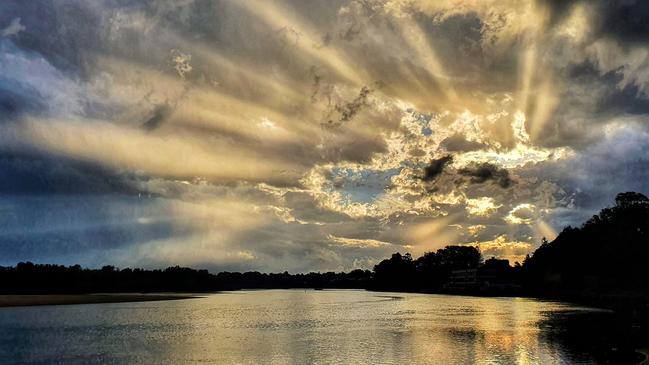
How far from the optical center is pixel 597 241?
195 meters

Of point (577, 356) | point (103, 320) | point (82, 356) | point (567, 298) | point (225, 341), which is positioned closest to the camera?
point (577, 356)

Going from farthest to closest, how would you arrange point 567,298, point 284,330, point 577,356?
point 567,298, point 284,330, point 577,356

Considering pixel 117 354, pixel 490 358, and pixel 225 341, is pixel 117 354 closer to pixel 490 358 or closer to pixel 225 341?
pixel 225 341

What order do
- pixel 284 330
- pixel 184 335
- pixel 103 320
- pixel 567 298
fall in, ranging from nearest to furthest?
1. pixel 184 335
2. pixel 284 330
3. pixel 103 320
4. pixel 567 298

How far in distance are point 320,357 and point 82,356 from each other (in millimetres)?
25677

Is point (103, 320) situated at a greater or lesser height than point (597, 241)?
lesser

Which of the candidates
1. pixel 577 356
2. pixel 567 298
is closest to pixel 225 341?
pixel 577 356

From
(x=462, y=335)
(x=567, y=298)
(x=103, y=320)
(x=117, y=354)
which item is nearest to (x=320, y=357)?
(x=117, y=354)

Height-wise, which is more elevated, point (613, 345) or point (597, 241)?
point (597, 241)

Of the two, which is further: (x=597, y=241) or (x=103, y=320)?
(x=597, y=241)

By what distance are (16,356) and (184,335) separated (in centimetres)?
2512

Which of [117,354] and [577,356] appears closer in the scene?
[577,356]

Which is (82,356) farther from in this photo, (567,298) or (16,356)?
(567,298)

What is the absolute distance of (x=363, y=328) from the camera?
9119cm
